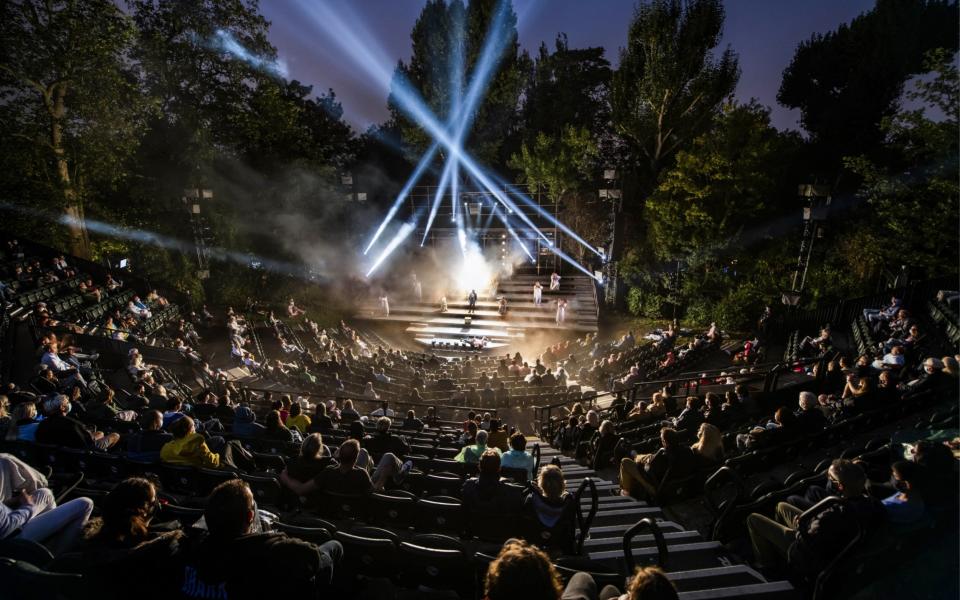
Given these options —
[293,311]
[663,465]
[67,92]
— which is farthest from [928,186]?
[67,92]

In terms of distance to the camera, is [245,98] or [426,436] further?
[245,98]

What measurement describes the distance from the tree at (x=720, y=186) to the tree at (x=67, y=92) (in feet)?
75.8

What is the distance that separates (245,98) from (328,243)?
858 cm

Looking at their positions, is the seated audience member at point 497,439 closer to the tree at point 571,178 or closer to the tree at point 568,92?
the tree at point 571,178

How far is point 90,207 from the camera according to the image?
2011 cm

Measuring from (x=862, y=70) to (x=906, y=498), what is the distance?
27458mm

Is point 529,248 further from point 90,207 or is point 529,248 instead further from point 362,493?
point 362,493

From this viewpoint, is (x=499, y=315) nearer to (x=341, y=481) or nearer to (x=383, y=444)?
(x=383, y=444)

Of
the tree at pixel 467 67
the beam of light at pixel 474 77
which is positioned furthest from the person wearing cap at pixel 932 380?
the tree at pixel 467 67

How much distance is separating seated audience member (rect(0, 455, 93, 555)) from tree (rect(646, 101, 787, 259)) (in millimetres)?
22404

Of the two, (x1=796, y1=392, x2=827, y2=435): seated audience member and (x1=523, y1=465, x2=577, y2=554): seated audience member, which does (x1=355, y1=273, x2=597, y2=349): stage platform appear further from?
(x1=523, y1=465, x2=577, y2=554): seated audience member

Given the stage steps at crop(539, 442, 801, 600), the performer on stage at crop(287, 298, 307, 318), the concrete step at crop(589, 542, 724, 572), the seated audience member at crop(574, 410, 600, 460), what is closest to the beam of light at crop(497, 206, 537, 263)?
the performer on stage at crop(287, 298, 307, 318)

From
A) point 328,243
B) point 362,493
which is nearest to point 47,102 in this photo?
point 328,243

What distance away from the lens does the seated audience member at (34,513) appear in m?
2.91
